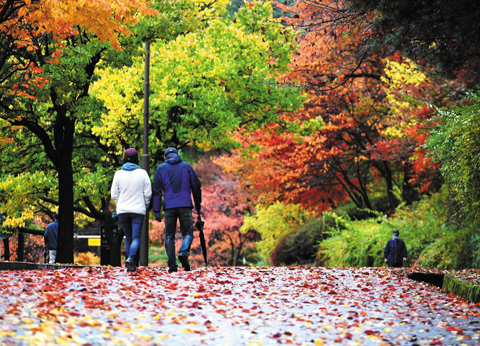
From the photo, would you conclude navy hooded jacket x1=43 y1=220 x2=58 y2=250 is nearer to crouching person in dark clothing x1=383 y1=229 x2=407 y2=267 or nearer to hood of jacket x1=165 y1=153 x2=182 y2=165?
crouching person in dark clothing x1=383 y1=229 x2=407 y2=267

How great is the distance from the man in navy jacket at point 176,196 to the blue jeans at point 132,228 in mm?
405

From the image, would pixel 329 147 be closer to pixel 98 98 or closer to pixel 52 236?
pixel 98 98

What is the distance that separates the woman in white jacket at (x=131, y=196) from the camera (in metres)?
11.4

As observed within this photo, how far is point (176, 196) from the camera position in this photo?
11555 mm

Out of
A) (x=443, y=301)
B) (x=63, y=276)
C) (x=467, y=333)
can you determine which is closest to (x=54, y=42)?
(x=63, y=276)

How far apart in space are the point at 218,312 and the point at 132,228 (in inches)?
171

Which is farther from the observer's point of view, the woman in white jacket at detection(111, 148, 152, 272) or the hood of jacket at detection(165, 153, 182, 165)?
the hood of jacket at detection(165, 153, 182, 165)

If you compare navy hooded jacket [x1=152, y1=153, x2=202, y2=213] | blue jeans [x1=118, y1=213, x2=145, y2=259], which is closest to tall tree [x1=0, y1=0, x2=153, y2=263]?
navy hooded jacket [x1=152, y1=153, x2=202, y2=213]

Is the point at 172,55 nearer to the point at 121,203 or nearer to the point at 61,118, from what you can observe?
the point at 61,118

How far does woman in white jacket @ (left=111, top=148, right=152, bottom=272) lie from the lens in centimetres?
1144

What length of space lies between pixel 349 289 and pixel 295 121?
15.9m

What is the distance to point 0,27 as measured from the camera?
47.2 ft

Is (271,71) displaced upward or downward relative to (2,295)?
upward

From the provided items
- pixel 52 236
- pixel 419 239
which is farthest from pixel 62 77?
pixel 419 239
